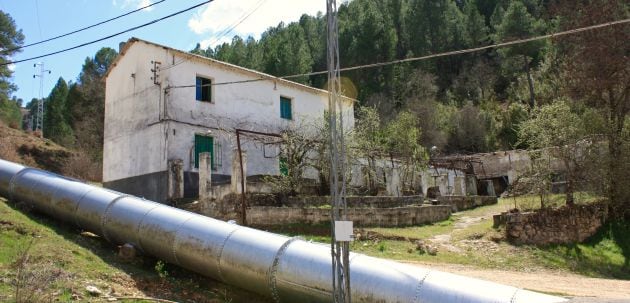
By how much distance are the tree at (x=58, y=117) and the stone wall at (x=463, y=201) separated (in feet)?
108

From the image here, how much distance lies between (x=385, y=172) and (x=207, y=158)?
27.9 feet

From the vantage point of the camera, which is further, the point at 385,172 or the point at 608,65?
the point at 385,172

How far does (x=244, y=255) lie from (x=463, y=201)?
1605 cm

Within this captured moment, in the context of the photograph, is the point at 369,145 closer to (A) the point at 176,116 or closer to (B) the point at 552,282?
(A) the point at 176,116

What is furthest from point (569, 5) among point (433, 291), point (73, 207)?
point (73, 207)

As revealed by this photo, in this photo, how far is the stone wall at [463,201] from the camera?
75.7ft

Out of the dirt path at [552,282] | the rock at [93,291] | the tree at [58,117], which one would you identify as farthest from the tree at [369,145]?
the tree at [58,117]

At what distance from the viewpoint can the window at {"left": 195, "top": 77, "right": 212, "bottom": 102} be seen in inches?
904

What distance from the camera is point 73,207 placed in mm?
12594

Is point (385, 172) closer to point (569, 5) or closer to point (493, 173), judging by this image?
point (569, 5)

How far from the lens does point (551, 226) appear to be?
1700cm

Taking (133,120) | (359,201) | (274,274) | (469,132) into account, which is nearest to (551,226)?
(359,201)

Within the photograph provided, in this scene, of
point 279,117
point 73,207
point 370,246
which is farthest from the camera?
point 279,117

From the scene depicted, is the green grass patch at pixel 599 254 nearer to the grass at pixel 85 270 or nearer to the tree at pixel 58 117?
the grass at pixel 85 270
